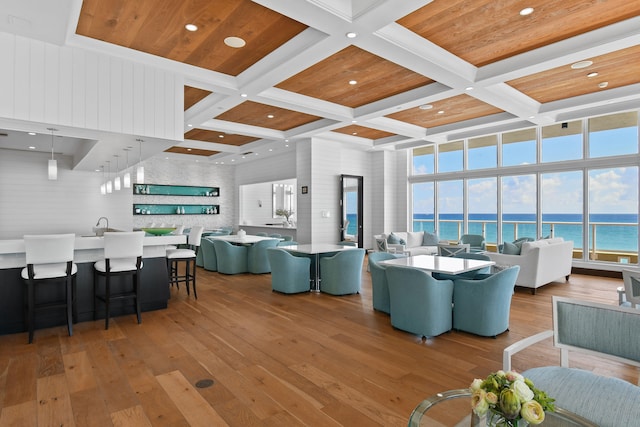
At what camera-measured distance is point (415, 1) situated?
3137mm

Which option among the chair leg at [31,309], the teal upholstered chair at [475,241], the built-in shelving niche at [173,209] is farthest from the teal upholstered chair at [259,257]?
the built-in shelving niche at [173,209]

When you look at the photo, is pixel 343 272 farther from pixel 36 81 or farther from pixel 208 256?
pixel 36 81

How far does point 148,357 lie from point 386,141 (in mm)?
7997

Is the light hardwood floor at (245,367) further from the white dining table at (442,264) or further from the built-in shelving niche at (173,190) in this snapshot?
the built-in shelving niche at (173,190)

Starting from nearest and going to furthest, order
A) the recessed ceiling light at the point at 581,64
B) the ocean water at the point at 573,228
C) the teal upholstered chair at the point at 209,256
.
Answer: the recessed ceiling light at the point at 581,64, the ocean water at the point at 573,228, the teal upholstered chair at the point at 209,256

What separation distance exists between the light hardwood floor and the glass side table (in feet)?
3.05

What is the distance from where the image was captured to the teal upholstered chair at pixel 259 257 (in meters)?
7.46

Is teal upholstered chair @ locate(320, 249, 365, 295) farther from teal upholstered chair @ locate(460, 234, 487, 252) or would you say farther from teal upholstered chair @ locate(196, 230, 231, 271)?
teal upholstered chair @ locate(460, 234, 487, 252)

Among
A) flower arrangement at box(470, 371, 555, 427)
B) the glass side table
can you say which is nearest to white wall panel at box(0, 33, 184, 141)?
the glass side table

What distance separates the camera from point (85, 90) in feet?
13.0

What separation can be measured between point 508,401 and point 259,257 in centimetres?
672

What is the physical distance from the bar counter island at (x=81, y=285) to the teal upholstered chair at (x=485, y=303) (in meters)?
3.74

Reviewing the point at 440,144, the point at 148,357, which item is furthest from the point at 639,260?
the point at 148,357

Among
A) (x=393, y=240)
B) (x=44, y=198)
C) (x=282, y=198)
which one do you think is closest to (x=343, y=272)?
(x=393, y=240)
